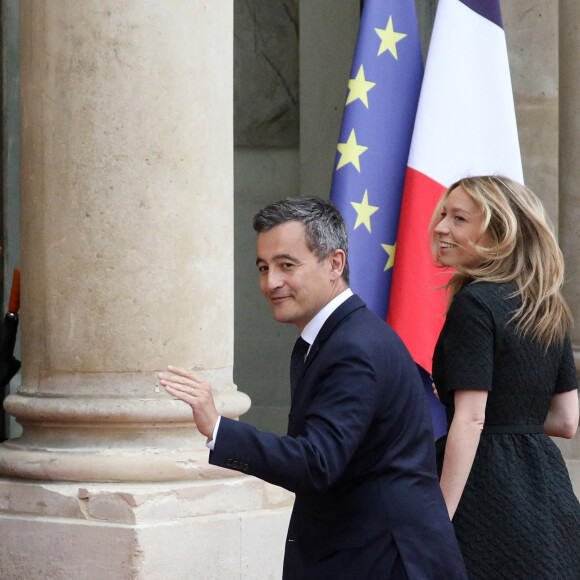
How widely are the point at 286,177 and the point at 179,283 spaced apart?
9.77ft

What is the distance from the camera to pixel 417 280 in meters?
5.16

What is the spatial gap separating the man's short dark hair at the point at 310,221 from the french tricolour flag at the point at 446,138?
2.67 m

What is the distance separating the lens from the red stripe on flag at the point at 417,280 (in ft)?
16.9

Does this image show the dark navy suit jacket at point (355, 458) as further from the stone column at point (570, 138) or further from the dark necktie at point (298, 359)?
the stone column at point (570, 138)

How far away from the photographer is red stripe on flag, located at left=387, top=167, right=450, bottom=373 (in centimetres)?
515

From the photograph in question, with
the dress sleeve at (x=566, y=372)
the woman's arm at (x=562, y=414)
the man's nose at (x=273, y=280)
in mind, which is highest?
the man's nose at (x=273, y=280)

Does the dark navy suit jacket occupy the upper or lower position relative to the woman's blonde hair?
lower

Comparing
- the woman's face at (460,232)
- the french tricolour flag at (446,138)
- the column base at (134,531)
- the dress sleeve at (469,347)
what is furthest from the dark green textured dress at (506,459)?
the french tricolour flag at (446,138)

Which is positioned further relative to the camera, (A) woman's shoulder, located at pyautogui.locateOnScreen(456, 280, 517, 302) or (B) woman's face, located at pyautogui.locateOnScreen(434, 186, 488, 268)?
(B) woman's face, located at pyautogui.locateOnScreen(434, 186, 488, 268)

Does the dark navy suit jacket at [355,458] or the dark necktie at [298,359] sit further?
the dark necktie at [298,359]

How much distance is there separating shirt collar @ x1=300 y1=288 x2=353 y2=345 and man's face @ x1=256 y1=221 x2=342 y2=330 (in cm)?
1

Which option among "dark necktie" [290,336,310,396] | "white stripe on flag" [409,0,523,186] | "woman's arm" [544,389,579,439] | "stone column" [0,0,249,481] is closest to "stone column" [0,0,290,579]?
"stone column" [0,0,249,481]

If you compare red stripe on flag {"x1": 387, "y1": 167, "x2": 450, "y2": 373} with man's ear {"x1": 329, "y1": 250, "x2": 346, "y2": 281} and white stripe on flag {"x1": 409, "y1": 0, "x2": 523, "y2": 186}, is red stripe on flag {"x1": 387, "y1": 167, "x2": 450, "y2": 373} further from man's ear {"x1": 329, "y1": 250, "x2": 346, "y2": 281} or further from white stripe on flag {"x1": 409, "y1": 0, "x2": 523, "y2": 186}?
man's ear {"x1": 329, "y1": 250, "x2": 346, "y2": 281}

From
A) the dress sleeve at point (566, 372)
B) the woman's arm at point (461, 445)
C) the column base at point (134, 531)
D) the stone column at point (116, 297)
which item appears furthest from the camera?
the stone column at point (116, 297)
